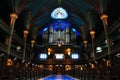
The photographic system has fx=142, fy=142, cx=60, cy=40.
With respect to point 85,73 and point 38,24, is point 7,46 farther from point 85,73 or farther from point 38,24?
point 38,24

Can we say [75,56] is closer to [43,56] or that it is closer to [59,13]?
[43,56]

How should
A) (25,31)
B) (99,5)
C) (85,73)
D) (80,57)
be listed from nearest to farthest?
1. (99,5)
2. (85,73)
3. (25,31)
4. (80,57)

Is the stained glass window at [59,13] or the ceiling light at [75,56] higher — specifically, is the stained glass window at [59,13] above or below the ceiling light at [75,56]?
above

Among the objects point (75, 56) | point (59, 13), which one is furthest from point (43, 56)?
point (59, 13)

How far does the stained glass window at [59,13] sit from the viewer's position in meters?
31.9

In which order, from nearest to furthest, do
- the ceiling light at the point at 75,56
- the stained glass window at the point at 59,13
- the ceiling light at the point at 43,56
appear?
the stained glass window at the point at 59,13, the ceiling light at the point at 75,56, the ceiling light at the point at 43,56

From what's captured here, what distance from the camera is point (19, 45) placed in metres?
23.5

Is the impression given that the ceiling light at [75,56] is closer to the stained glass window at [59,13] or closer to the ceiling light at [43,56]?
the ceiling light at [43,56]

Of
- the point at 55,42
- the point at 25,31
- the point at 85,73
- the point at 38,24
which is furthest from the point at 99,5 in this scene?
the point at 55,42

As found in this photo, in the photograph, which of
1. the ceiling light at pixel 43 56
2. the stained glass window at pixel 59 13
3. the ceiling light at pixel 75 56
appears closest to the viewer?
the stained glass window at pixel 59 13

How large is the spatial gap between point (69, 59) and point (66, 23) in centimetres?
915

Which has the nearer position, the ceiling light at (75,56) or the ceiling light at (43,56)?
the ceiling light at (75,56)

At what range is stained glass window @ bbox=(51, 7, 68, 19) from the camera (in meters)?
31.9

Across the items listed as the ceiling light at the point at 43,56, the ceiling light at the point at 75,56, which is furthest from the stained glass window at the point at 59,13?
the ceiling light at the point at 43,56
